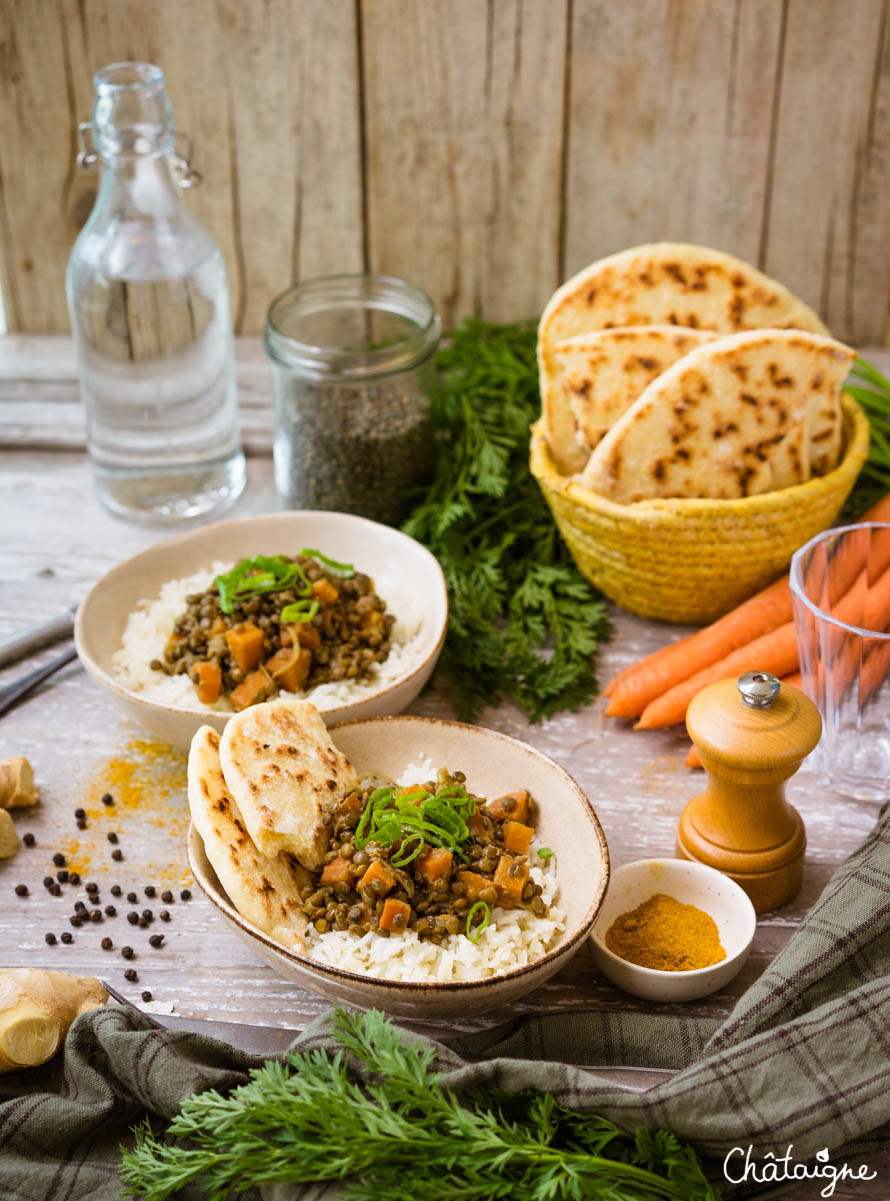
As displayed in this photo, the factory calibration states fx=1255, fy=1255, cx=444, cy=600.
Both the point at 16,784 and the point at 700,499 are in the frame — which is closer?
the point at 16,784

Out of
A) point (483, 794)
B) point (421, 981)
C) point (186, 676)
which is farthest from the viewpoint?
point (186, 676)

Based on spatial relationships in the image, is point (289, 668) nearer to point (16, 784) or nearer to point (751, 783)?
point (16, 784)

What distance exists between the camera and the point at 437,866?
161 cm

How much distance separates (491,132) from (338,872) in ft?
6.44

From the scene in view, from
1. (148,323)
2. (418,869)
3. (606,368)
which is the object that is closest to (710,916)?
(418,869)

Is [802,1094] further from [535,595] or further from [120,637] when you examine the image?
[120,637]

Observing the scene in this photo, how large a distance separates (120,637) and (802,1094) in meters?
1.40

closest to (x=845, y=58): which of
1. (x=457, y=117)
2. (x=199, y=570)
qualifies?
(x=457, y=117)

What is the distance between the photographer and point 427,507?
2.54 meters

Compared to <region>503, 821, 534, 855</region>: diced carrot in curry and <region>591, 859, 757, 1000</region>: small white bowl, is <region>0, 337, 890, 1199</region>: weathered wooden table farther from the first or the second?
<region>503, 821, 534, 855</region>: diced carrot in curry

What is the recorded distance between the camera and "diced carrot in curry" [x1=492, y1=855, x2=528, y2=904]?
5.33ft

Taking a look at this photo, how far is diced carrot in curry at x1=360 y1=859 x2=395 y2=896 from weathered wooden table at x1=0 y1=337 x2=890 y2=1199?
0.65 feet

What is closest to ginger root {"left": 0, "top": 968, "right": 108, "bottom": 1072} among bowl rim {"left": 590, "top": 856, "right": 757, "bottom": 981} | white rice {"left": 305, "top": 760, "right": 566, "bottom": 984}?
white rice {"left": 305, "top": 760, "right": 566, "bottom": 984}

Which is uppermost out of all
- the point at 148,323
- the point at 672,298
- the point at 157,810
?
the point at 672,298
